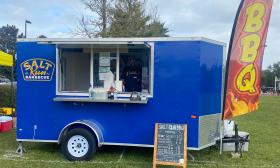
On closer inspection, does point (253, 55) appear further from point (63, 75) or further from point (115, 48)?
point (63, 75)

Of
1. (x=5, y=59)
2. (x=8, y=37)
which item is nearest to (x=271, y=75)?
(x=8, y=37)

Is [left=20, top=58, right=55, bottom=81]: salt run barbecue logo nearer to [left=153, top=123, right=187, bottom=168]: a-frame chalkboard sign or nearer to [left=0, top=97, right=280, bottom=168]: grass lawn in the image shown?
[left=0, top=97, right=280, bottom=168]: grass lawn

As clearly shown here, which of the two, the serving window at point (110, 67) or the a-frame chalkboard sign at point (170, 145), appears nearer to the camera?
the a-frame chalkboard sign at point (170, 145)

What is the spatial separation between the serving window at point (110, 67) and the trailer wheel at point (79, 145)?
0.81m

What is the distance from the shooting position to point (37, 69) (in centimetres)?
895

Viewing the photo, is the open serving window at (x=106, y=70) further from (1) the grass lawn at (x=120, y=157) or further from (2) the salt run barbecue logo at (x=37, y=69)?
(1) the grass lawn at (x=120, y=157)

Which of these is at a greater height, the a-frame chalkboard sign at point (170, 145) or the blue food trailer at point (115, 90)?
the blue food trailer at point (115, 90)

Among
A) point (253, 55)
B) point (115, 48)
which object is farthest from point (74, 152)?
point (253, 55)

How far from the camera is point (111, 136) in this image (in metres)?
8.63

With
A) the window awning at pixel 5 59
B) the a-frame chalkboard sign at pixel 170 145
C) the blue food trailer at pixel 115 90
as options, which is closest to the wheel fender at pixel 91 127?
the blue food trailer at pixel 115 90

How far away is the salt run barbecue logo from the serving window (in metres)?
0.20

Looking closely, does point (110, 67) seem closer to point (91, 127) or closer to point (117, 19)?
point (91, 127)

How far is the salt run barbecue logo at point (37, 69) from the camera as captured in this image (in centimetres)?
889

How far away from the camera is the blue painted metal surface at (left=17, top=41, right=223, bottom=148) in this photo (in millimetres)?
8203
